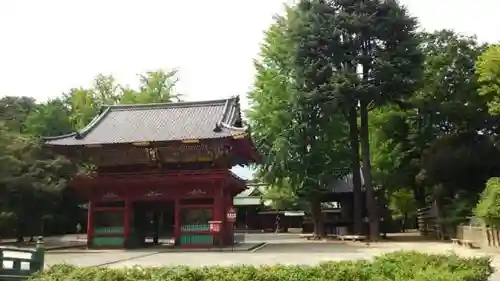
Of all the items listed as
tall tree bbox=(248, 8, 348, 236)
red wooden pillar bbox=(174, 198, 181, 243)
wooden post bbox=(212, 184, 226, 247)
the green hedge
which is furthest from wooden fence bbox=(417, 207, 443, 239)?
the green hedge

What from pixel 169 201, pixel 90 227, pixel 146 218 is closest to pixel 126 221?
pixel 90 227

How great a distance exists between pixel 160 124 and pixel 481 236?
1994 centimetres

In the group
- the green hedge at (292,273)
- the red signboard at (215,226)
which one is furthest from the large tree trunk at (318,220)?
the green hedge at (292,273)

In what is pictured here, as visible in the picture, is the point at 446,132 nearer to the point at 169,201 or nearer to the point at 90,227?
the point at 169,201

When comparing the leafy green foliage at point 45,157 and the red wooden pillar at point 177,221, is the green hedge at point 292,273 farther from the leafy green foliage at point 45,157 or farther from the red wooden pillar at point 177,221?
the leafy green foliage at point 45,157

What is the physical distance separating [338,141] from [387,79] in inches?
265

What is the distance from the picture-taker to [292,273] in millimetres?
9281

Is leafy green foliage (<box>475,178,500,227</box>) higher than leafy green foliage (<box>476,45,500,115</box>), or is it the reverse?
leafy green foliage (<box>476,45,500,115</box>)

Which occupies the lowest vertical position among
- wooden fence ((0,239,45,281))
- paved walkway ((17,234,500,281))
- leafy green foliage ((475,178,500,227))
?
paved walkway ((17,234,500,281))

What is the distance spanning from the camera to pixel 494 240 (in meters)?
25.4

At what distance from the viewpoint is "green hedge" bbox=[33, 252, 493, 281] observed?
9.02m

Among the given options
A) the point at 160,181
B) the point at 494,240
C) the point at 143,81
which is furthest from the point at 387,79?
the point at 143,81

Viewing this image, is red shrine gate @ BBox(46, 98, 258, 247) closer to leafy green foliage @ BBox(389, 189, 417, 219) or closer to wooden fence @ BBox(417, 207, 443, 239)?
wooden fence @ BBox(417, 207, 443, 239)

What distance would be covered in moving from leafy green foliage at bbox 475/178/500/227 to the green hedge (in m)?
15.2
